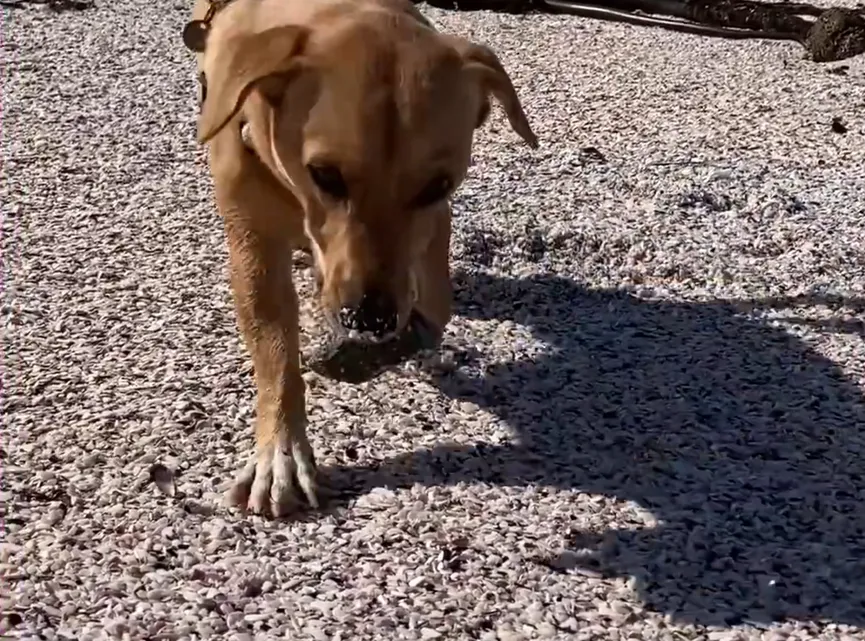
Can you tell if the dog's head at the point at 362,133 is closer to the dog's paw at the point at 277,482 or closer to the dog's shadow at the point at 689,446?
the dog's paw at the point at 277,482

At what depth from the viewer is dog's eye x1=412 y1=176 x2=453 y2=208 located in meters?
2.62

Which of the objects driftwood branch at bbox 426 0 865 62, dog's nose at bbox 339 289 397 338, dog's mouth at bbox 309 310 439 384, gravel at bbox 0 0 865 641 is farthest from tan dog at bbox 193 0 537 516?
driftwood branch at bbox 426 0 865 62

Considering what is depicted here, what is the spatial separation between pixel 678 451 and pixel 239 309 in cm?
126

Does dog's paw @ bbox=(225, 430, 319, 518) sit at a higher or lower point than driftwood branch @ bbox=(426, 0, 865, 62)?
lower

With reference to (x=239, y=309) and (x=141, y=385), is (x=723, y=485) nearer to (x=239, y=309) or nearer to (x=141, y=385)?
(x=239, y=309)

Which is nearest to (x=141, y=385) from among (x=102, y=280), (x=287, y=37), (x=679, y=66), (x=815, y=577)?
(x=102, y=280)

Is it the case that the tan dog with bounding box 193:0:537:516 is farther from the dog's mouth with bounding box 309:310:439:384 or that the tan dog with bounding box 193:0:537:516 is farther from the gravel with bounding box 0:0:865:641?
the gravel with bounding box 0:0:865:641

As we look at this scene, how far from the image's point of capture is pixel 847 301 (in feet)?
14.0

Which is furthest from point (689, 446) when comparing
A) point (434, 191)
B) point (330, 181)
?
point (330, 181)

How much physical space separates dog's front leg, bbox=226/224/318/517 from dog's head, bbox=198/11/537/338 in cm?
32

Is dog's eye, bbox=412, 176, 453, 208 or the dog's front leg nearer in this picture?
dog's eye, bbox=412, 176, 453, 208

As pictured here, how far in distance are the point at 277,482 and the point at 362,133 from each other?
937 mm

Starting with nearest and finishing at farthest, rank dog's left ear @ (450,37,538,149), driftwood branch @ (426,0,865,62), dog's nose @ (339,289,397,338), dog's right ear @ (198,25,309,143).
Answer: dog's nose @ (339,289,397,338)
dog's right ear @ (198,25,309,143)
dog's left ear @ (450,37,538,149)
driftwood branch @ (426,0,865,62)

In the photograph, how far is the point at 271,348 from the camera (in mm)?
3129
